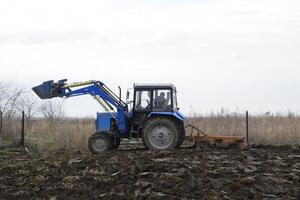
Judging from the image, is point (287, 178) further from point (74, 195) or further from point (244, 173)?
point (74, 195)

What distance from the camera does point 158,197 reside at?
33.9ft

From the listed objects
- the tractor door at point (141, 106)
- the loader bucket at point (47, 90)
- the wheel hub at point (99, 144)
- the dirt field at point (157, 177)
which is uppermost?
the loader bucket at point (47, 90)

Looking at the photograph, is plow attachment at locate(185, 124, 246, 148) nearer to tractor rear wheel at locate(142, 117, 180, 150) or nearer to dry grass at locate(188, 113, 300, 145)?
tractor rear wheel at locate(142, 117, 180, 150)

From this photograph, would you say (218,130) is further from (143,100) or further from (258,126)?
(143,100)

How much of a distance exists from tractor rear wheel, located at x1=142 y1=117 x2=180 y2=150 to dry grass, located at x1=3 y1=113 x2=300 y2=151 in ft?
14.0

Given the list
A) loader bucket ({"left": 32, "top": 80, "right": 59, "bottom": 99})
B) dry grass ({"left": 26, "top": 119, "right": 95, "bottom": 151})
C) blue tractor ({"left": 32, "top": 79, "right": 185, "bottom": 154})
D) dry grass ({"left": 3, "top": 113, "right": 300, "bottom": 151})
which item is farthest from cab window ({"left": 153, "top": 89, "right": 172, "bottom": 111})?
dry grass ({"left": 26, "top": 119, "right": 95, "bottom": 151})

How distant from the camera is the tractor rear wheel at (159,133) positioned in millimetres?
17938

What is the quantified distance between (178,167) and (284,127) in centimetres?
1305

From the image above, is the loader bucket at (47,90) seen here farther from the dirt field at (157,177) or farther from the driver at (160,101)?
the dirt field at (157,177)

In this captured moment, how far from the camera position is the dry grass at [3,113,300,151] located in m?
23.3

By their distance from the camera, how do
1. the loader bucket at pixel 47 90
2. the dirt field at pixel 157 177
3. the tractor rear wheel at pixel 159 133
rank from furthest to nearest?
the loader bucket at pixel 47 90, the tractor rear wheel at pixel 159 133, the dirt field at pixel 157 177

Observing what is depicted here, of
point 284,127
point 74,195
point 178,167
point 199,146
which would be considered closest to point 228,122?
point 284,127

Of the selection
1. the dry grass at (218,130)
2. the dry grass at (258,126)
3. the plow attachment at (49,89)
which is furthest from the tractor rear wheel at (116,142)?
the dry grass at (258,126)

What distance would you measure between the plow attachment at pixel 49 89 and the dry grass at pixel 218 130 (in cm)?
279
